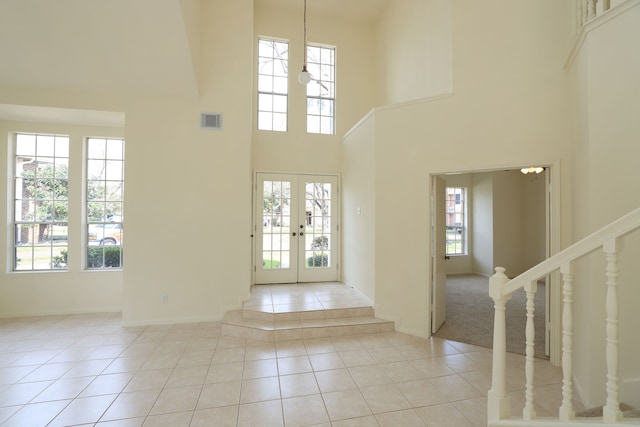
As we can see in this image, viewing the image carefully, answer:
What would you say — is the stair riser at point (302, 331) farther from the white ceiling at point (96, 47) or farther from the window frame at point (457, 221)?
the window frame at point (457, 221)

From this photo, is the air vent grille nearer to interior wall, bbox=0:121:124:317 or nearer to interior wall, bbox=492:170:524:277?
interior wall, bbox=0:121:124:317

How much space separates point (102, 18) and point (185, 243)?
110 inches

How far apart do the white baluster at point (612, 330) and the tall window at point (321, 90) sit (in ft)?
16.8

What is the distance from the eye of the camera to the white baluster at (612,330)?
1347mm

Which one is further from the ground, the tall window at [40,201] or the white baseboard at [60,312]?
the tall window at [40,201]

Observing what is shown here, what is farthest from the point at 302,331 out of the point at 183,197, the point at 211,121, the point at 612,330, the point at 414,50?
the point at 414,50

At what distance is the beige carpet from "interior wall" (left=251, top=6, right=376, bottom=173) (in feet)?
11.4

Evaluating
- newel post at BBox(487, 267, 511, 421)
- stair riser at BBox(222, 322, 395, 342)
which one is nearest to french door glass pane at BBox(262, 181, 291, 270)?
stair riser at BBox(222, 322, 395, 342)

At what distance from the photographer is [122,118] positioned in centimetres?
436

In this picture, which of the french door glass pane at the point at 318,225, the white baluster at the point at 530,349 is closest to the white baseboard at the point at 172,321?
the french door glass pane at the point at 318,225

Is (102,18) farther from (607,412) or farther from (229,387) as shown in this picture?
(607,412)

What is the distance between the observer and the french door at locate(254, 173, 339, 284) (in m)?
5.57

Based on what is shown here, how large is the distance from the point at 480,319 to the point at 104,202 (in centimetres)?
646

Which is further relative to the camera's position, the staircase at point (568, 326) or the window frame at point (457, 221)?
the window frame at point (457, 221)
